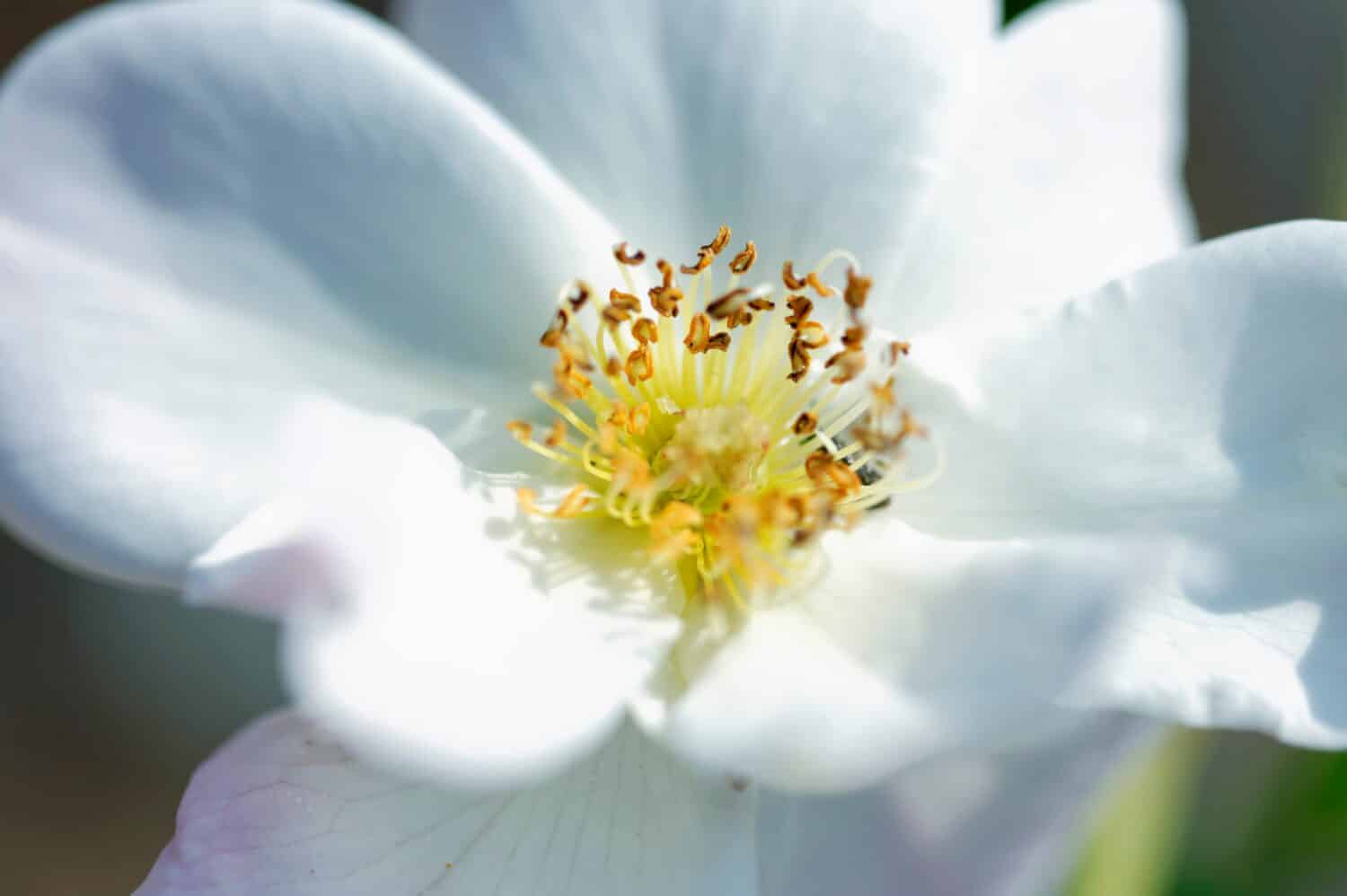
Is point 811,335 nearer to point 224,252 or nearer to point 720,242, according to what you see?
point 720,242

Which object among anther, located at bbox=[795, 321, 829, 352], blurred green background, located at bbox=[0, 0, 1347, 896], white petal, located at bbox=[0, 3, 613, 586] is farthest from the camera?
blurred green background, located at bbox=[0, 0, 1347, 896]

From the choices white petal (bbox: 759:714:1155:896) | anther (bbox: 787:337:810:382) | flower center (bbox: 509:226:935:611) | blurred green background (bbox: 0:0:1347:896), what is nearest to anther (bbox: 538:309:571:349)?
flower center (bbox: 509:226:935:611)

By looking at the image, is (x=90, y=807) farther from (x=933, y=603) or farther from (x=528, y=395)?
(x=933, y=603)

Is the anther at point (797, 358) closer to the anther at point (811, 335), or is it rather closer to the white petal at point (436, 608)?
the anther at point (811, 335)

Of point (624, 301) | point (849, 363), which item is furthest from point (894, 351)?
point (624, 301)

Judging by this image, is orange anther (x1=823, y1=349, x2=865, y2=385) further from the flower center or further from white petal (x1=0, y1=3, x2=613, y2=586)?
white petal (x1=0, y1=3, x2=613, y2=586)

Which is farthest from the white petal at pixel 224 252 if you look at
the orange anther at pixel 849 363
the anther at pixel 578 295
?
the orange anther at pixel 849 363
